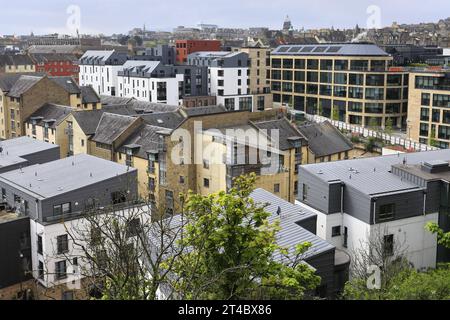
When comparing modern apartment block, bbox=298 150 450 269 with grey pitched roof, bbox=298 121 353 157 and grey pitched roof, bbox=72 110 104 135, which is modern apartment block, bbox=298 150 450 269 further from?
grey pitched roof, bbox=72 110 104 135

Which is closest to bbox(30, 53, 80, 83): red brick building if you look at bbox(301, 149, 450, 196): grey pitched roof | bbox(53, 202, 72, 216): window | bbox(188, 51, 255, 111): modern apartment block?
bbox(188, 51, 255, 111): modern apartment block

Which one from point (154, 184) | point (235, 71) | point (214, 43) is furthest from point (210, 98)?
point (154, 184)

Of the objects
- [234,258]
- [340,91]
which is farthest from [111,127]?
[340,91]

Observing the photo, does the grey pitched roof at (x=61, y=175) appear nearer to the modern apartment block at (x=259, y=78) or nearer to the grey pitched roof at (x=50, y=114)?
the grey pitched roof at (x=50, y=114)

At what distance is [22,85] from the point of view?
6262 centimetres

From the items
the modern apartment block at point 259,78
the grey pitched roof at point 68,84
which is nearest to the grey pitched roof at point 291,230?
the grey pitched roof at point 68,84

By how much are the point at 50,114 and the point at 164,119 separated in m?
14.7

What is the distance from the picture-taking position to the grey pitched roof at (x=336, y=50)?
83188 millimetres

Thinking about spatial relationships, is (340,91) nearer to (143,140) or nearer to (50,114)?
(50,114)

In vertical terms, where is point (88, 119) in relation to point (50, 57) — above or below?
below

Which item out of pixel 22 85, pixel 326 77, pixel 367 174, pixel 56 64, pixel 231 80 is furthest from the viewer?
pixel 56 64

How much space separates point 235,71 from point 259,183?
54.2 meters

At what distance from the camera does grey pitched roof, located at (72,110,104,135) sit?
164ft

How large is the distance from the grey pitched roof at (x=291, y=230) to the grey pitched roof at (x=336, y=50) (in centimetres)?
6070
